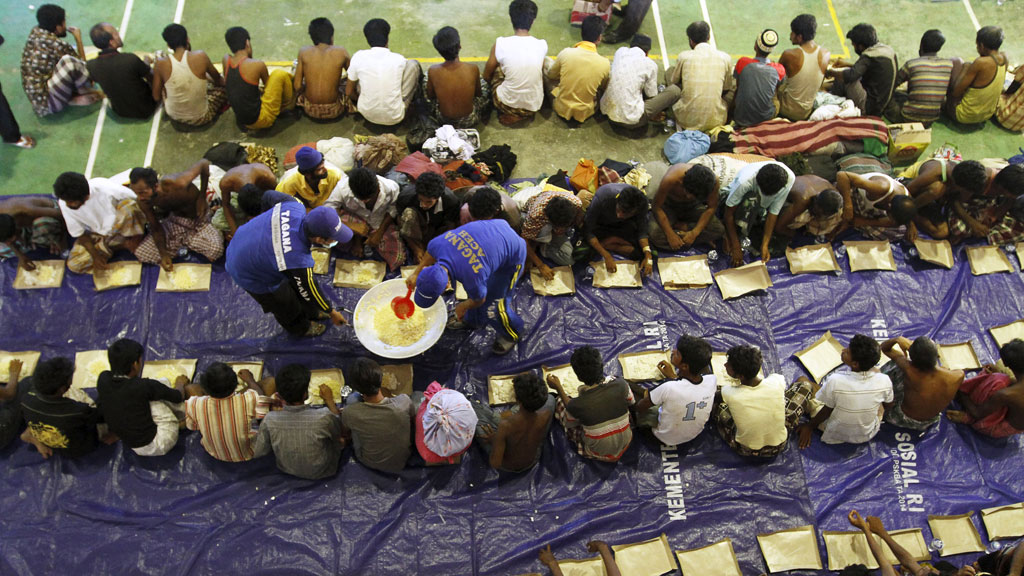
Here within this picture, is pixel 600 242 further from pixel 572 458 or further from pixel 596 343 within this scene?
pixel 572 458

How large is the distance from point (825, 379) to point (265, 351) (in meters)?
4.24

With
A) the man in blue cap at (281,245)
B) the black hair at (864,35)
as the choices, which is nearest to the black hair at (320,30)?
the man in blue cap at (281,245)

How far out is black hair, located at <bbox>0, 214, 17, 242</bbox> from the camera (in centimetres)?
505

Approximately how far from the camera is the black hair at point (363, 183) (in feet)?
16.3

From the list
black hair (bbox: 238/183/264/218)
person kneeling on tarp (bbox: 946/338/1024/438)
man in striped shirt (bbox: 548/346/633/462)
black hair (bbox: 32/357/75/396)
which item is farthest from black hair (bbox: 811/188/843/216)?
black hair (bbox: 32/357/75/396)

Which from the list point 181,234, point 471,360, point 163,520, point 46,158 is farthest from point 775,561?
point 46,158

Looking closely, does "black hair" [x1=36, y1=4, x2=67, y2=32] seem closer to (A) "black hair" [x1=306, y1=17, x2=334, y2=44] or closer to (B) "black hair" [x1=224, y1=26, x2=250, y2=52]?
(B) "black hair" [x1=224, y1=26, x2=250, y2=52]

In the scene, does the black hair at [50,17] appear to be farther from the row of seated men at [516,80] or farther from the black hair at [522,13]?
the black hair at [522,13]

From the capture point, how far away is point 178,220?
558 cm

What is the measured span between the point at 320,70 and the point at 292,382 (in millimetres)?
3300

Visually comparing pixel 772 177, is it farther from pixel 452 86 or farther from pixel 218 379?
pixel 218 379

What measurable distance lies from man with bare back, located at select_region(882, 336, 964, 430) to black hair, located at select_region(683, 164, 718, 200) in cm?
177

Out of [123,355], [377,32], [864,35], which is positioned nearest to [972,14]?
[864,35]

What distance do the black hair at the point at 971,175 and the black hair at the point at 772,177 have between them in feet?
5.07
